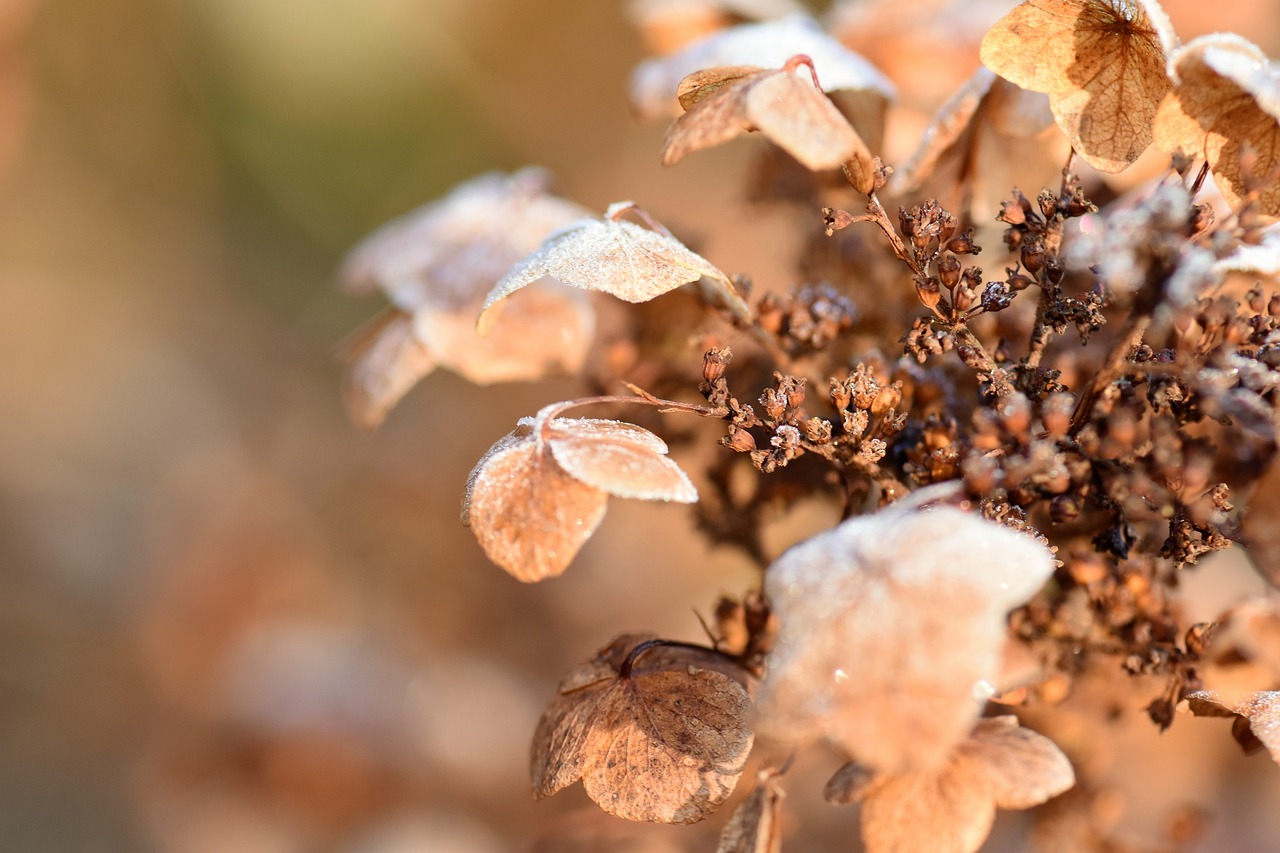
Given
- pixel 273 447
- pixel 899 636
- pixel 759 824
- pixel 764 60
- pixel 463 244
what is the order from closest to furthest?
pixel 899 636, pixel 759 824, pixel 764 60, pixel 463 244, pixel 273 447

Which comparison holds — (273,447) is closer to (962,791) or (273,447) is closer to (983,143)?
(983,143)

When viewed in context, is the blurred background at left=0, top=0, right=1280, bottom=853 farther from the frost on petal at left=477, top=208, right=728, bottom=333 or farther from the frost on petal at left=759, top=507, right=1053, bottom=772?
the frost on petal at left=759, top=507, right=1053, bottom=772

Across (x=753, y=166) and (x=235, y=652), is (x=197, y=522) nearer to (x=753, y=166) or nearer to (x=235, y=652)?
(x=235, y=652)

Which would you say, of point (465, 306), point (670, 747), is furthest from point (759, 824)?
point (465, 306)

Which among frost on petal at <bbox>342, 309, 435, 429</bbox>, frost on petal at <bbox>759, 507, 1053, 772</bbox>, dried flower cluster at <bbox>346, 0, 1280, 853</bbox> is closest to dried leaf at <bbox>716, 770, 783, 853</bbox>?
dried flower cluster at <bbox>346, 0, 1280, 853</bbox>

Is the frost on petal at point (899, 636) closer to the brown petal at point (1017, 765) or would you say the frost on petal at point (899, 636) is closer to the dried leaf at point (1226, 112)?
the brown petal at point (1017, 765)

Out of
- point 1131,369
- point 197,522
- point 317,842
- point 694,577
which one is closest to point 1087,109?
point 1131,369
